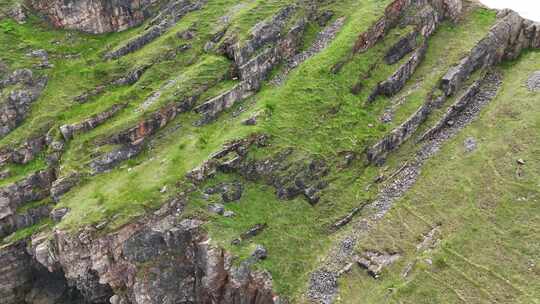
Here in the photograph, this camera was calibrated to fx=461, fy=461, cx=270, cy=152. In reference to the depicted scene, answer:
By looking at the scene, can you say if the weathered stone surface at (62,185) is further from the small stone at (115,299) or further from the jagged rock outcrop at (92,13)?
the jagged rock outcrop at (92,13)

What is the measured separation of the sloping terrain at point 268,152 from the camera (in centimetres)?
4384

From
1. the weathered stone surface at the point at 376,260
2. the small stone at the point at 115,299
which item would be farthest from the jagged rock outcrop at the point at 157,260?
the weathered stone surface at the point at 376,260

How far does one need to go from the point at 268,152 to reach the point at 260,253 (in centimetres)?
1214

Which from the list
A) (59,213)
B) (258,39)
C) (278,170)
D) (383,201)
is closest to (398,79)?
(383,201)

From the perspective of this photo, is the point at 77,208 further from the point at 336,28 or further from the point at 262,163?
the point at 336,28

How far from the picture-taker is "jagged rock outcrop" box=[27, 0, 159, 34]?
70.9 m

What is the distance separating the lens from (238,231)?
45750 mm

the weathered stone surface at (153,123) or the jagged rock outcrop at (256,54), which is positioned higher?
the jagged rock outcrop at (256,54)

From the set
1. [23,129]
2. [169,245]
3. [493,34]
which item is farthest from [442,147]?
[23,129]

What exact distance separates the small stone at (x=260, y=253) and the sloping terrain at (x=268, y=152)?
0.14m

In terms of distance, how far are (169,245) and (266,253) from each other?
9.70 metres

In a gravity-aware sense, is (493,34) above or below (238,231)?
above

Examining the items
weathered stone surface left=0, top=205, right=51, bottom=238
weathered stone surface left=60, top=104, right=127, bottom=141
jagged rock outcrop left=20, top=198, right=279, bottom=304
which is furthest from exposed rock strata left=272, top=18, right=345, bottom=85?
weathered stone surface left=0, top=205, right=51, bottom=238

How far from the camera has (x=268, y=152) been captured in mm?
51562
